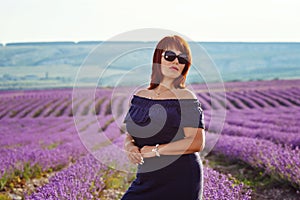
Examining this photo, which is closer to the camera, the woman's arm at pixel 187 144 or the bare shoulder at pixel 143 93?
the woman's arm at pixel 187 144

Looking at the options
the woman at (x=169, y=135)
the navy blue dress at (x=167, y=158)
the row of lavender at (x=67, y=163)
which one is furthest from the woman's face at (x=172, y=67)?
the row of lavender at (x=67, y=163)

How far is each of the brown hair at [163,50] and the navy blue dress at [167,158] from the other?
0.44ft

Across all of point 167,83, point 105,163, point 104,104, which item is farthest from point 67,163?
point 104,104

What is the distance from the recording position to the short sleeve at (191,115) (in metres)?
2.14

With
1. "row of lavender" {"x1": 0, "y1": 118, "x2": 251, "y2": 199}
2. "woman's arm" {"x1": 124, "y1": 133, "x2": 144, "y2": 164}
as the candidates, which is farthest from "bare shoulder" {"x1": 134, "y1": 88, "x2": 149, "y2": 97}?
"row of lavender" {"x1": 0, "y1": 118, "x2": 251, "y2": 199}

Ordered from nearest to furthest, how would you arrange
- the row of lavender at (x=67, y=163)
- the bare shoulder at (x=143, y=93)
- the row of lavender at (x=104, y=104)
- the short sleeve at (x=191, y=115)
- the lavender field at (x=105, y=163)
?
the short sleeve at (x=191, y=115) → the bare shoulder at (x=143, y=93) → the row of lavender at (x=67, y=163) → the lavender field at (x=105, y=163) → the row of lavender at (x=104, y=104)

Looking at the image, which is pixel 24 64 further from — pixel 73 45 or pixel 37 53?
pixel 73 45

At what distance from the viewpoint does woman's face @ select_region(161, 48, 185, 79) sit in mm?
2256

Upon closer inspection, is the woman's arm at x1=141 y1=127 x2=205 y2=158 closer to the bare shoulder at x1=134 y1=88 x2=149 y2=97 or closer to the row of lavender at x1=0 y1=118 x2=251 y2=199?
the bare shoulder at x1=134 y1=88 x2=149 y2=97

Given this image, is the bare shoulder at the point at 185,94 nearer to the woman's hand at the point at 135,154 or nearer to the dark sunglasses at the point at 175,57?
the dark sunglasses at the point at 175,57

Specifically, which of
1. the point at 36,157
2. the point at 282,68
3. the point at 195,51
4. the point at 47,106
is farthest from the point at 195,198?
the point at 282,68

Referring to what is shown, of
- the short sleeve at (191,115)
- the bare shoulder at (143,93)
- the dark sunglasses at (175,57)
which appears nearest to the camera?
the short sleeve at (191,115)

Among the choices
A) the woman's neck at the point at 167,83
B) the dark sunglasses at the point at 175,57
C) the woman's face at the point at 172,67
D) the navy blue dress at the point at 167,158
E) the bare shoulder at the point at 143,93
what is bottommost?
the navy blue dress at the point at 167,158

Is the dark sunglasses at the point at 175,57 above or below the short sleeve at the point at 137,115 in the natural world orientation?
above
